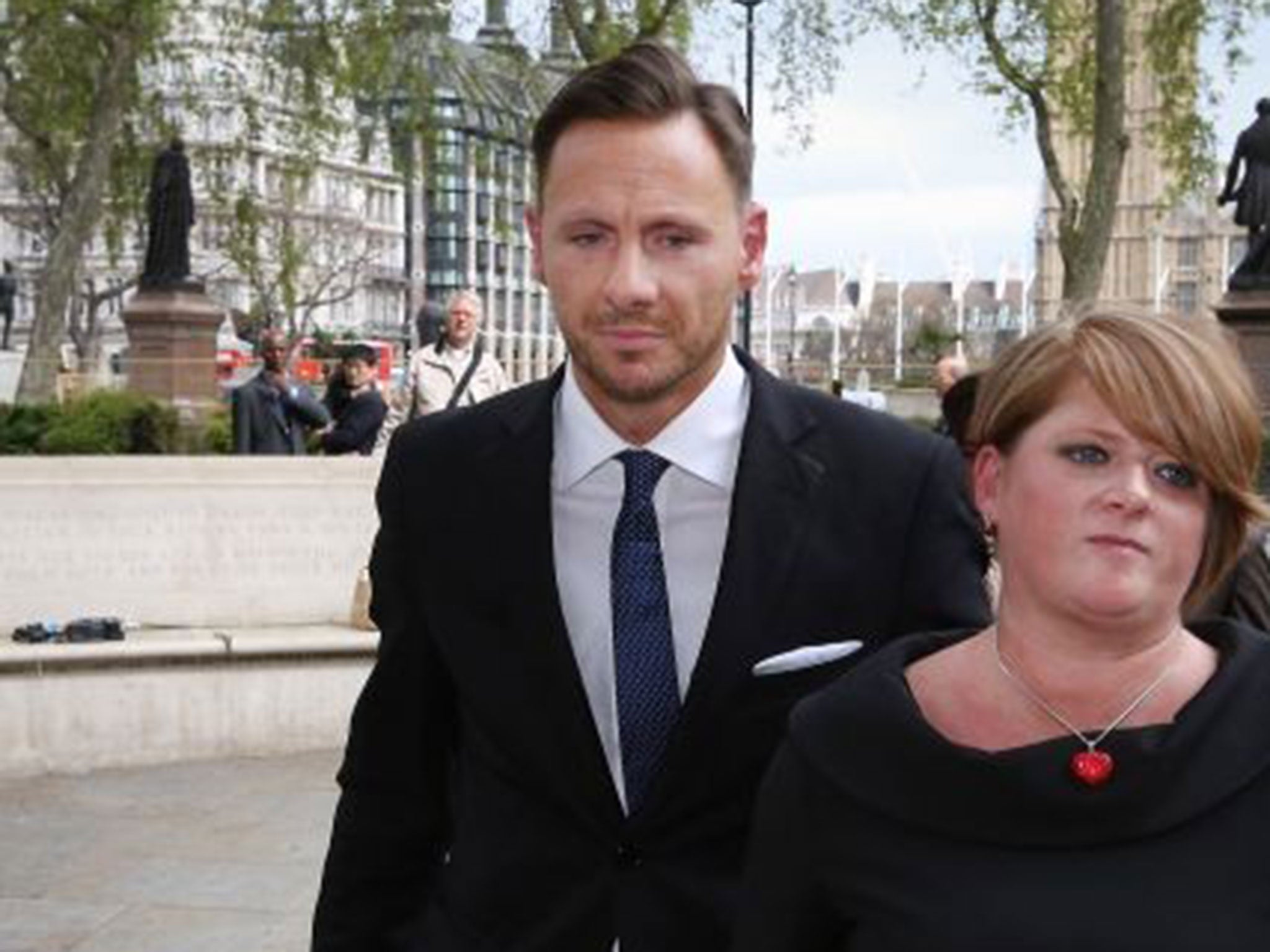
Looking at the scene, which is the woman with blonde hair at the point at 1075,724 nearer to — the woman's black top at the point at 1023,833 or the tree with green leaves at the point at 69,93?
the woman's black top at the point at 1023,833

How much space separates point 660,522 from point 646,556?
5cm

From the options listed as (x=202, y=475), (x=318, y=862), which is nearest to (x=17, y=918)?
(x=318, y=862)

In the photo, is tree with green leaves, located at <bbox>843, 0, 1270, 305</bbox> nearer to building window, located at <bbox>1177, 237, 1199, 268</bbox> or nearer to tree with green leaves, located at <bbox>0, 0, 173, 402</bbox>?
tree with green leaves, located at <bbox>0, 0, 173, 402</bbox>

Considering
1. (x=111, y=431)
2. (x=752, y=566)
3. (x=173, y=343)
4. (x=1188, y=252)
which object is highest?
(x=1188, y=252)

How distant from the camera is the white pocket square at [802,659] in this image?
2264 millimetres

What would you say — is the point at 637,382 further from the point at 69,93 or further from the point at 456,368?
the point at 69,93

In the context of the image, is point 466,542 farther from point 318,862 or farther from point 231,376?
point 231,376

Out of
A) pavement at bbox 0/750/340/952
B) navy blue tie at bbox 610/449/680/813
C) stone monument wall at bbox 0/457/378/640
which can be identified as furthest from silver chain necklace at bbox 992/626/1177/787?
stone monument wall at bbox 0/457/378/640

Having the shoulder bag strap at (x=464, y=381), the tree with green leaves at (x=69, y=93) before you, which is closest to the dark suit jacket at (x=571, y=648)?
the shoulder bag strap at (x=464, y=381)

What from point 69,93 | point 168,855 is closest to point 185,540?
point 168,855

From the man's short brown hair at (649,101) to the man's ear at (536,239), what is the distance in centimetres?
7

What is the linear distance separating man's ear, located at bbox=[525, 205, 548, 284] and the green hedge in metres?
15.9

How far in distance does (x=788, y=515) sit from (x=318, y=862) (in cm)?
519

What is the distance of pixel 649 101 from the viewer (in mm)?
2287
